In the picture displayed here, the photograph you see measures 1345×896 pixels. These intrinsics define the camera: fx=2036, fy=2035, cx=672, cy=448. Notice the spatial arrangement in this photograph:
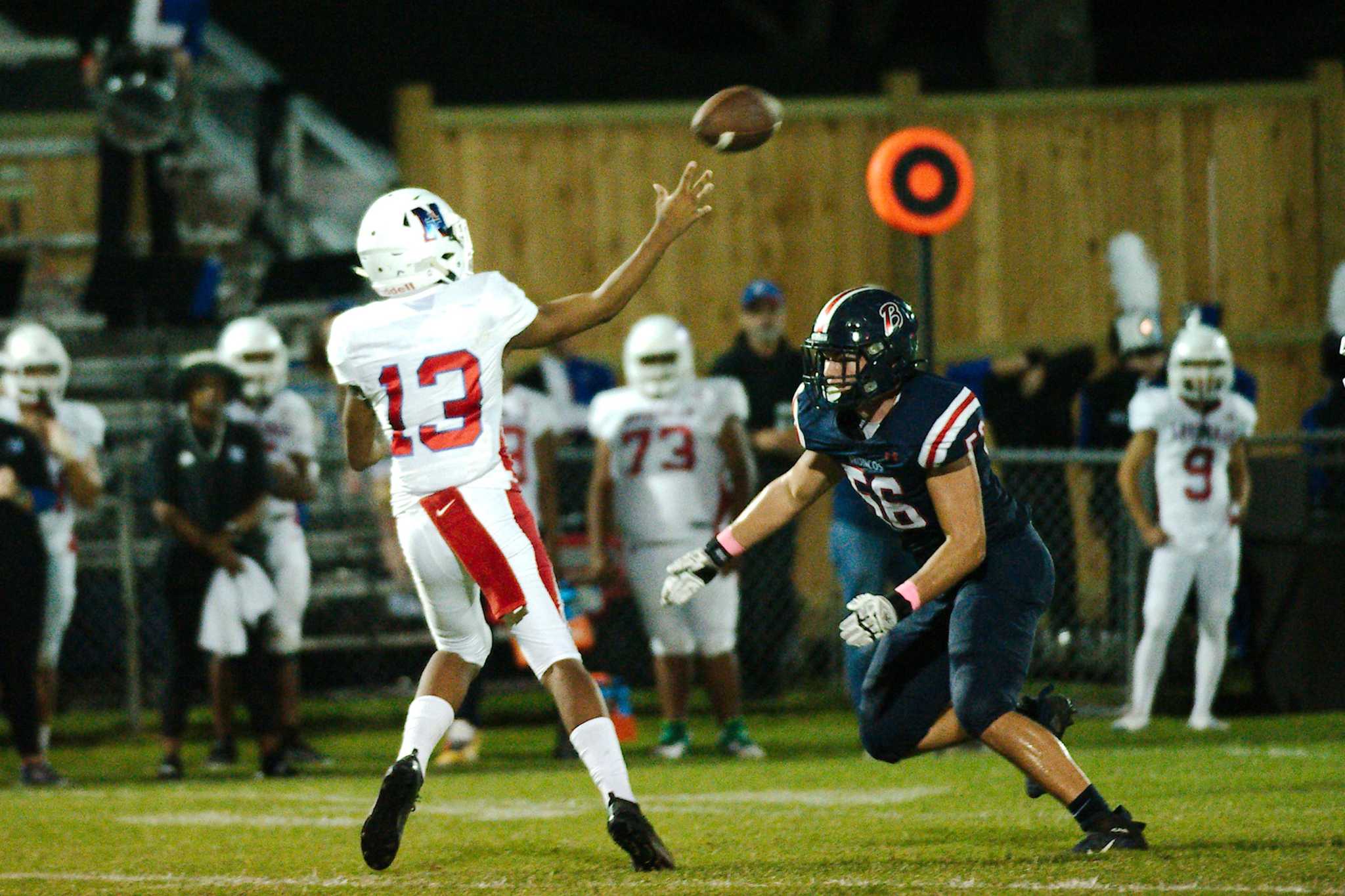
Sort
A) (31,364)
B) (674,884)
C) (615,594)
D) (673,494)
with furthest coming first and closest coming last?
(615,594)
(673,494)
(31,364)
(674,884)

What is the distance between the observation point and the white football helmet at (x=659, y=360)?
28.9 ft

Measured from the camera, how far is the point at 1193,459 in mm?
9055

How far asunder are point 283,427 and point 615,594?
220cm

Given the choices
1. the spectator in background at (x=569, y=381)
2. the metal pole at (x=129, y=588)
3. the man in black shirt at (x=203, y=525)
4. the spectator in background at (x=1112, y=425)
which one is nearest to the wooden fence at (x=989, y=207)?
the spectator in background at (x=569, y=381)

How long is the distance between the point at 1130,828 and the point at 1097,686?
5.17m

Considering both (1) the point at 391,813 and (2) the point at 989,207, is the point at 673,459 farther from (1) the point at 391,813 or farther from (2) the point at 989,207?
(2) the point at 989,207

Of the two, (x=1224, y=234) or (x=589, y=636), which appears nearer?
(x=589, y=636)

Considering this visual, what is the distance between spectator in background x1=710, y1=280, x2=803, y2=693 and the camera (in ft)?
32.7

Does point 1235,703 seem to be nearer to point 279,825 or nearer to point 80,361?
point 279,825

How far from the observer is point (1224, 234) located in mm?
13406

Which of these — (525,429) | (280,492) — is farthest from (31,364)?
(525,429)

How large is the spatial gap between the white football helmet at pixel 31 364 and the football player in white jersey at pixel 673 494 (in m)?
2.33

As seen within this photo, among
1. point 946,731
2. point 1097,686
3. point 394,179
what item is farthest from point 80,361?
point 946,731

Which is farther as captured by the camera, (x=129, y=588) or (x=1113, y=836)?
(x=129, y=588)
